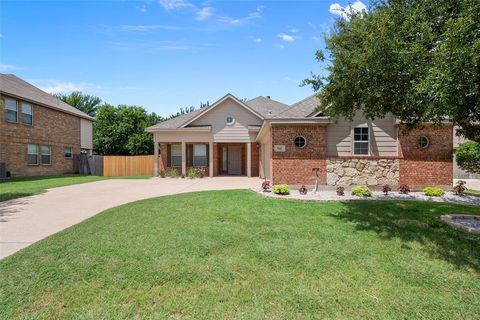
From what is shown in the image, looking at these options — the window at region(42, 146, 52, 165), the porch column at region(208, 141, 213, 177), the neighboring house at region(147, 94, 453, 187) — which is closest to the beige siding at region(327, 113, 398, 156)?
the neighboring house at region(147, 94, 453, 187)

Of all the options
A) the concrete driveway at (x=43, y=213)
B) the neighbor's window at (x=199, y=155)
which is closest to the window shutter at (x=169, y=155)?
the neighbor's window at (x=199, y=155)

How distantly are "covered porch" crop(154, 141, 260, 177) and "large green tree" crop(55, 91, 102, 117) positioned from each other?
35080 millimetres

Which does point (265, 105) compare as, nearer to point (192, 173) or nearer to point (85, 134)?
point (192, 173)

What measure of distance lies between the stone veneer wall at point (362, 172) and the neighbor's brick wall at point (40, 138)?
61.4 ft

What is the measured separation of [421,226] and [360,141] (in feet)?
20.8

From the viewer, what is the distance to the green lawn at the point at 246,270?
3.30 m

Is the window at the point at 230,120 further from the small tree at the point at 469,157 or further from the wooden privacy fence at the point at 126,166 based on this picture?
the small tree at the point at 469,157

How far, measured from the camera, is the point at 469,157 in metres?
18.0

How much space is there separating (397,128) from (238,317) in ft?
38.1

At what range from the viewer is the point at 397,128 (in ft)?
39.4

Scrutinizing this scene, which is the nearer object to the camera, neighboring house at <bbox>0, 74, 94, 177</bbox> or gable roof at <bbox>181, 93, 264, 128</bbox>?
neighboring house at <bbox>0, 74, 94, 177</bbox>

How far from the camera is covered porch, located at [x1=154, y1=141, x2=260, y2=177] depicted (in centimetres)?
2028

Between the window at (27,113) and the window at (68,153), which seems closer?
the window at (27,113)

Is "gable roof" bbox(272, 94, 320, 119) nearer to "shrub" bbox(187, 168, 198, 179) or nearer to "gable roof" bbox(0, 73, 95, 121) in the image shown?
"shrub" bbox(187, 168, 198, 179)
